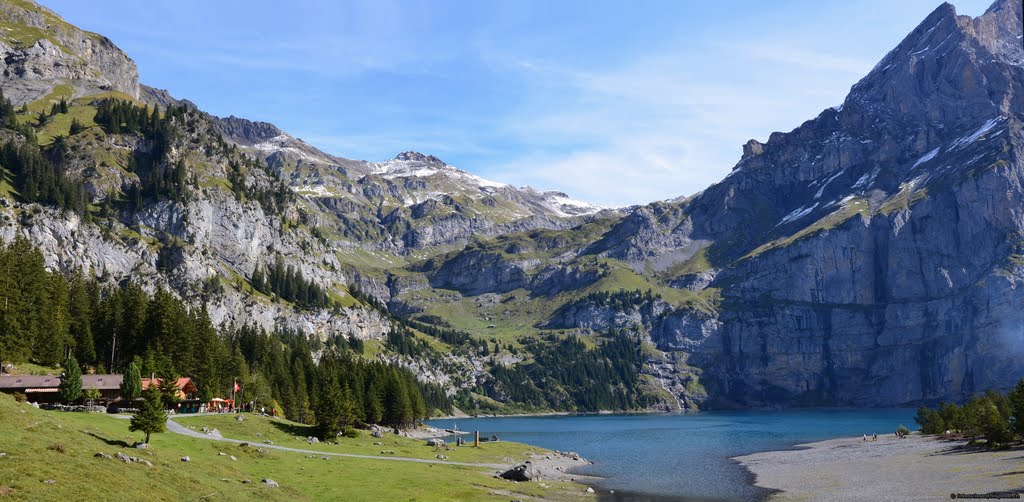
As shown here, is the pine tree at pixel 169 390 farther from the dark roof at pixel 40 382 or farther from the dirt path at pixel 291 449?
the dirt path at pixel 291 449

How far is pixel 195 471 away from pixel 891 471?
7744cm

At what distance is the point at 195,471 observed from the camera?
53844 millimetres

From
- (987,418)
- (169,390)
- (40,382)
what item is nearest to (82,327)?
(40,382)

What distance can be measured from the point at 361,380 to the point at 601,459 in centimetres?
4970

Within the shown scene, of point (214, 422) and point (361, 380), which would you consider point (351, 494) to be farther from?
point (361, 380)

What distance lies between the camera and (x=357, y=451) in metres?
96.1

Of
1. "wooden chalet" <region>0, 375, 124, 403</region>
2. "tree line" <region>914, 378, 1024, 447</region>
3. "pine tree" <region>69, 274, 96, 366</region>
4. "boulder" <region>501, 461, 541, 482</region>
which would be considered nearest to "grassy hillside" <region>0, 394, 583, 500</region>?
"boulder" <region>501, 461, 541, 482</region>

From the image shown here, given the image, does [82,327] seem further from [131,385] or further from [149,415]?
[149,415]

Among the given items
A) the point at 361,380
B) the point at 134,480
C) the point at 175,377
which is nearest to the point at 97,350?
the point at 175,377

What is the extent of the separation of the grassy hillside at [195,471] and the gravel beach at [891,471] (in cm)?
2734

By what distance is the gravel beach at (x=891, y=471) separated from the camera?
68875 millimetres

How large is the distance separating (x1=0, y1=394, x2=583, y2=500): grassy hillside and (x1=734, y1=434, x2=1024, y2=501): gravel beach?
27.3 m

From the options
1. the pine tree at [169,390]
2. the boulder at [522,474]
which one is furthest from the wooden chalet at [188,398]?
the boulder at [522,474]

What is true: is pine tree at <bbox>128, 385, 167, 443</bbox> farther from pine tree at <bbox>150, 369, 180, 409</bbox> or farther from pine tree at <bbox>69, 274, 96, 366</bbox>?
pine tree at <bbox>69, 274, 96, 366</bbox>
